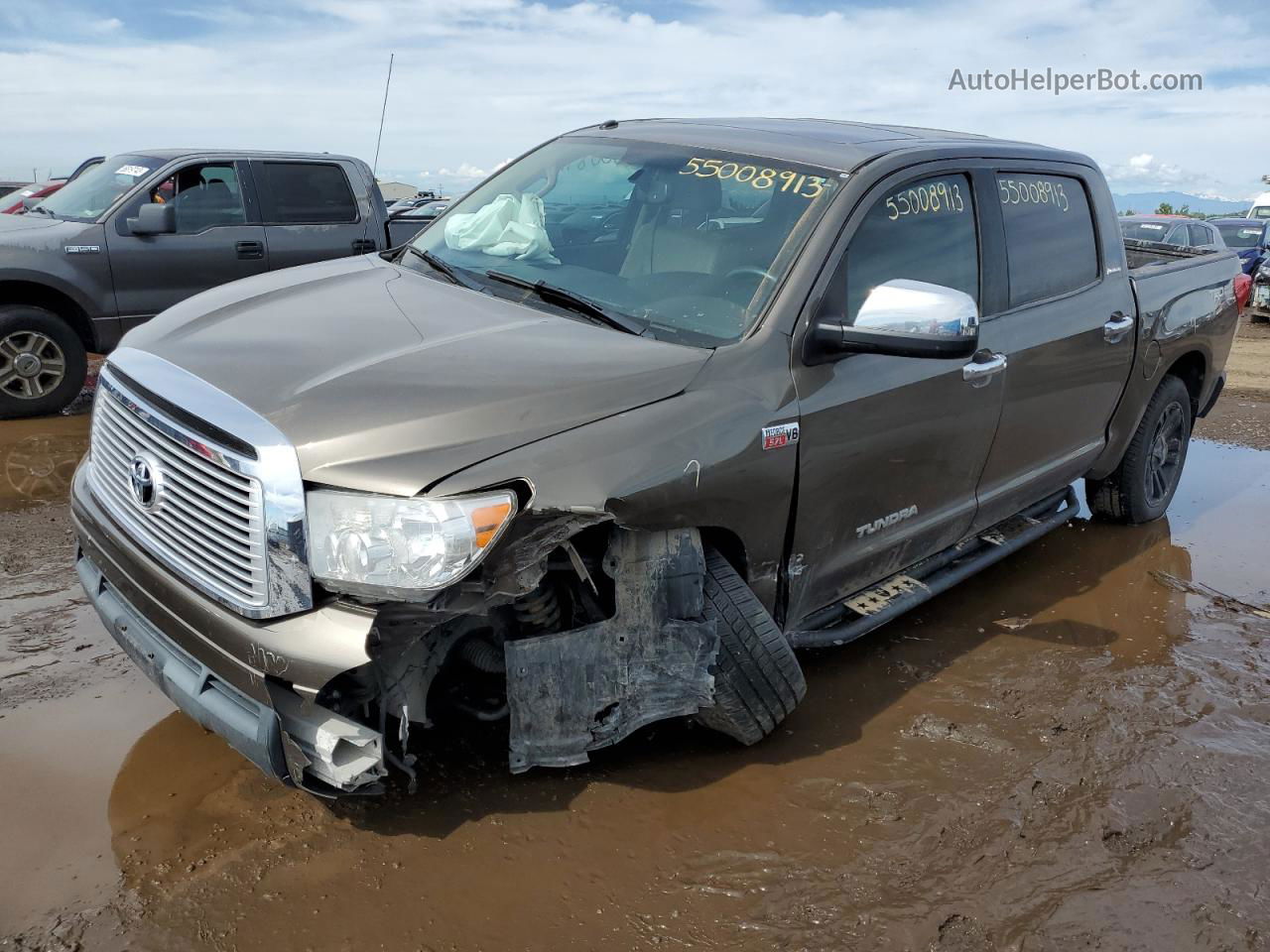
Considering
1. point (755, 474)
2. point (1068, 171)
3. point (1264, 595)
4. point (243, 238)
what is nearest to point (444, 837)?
point (755, 474)

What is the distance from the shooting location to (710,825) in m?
2.95

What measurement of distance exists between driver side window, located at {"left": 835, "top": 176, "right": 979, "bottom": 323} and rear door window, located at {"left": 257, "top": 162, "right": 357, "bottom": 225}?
5.99m

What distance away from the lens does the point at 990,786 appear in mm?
3262

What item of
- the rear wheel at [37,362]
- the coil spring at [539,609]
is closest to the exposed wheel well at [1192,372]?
the coil spring at [539,609]

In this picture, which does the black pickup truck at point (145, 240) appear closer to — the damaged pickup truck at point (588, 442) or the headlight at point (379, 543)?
the damaged pickup truck at point (588, 442)

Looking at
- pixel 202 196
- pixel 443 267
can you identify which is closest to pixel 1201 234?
pixel 202 196

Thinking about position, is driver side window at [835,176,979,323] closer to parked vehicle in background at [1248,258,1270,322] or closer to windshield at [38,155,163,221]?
windshield at [38,155,163,221]

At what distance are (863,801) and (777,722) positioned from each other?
0.34 meters

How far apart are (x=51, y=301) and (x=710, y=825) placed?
653cm

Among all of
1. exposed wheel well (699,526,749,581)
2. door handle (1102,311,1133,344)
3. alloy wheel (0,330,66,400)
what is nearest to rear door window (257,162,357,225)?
alloy wheel (0,330,66,400)

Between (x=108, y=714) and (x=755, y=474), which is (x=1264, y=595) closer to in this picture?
(x=755, y=474)

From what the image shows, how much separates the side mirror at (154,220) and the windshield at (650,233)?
4190 millimetres

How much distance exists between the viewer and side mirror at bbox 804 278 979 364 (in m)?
2.98

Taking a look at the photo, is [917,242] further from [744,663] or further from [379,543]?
[379,543]
